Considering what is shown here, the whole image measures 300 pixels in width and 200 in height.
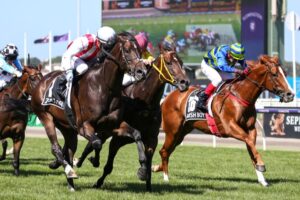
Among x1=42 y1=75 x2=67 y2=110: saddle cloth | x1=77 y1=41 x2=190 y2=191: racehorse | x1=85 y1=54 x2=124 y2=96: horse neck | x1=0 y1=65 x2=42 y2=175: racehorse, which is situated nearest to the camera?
x1=85 y1=54 x2=124 y2=96: horse neck

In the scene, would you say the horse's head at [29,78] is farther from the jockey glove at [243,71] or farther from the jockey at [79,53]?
the jockey glove at [243,71]

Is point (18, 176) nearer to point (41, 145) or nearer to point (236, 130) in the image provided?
point (236, 130)

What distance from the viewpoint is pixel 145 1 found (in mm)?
44844

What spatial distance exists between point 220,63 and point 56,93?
2715 mm

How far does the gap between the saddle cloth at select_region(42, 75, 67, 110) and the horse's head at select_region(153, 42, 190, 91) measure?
4.08ft

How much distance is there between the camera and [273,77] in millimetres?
9812

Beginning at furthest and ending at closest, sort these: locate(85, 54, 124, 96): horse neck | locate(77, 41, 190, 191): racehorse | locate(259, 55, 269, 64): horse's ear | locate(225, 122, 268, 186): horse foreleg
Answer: locate(259, 55, 269, 64): horse's ear → locate(225, 122, 268, 186): horse foreleg → locate(77, 41, 190, 191): racehorse → locate(85, 54, 124, 96): horse neck

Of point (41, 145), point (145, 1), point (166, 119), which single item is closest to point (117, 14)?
point (145, 1)

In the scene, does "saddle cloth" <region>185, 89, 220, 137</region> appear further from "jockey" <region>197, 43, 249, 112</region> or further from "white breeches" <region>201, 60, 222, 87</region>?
"white breeches" <region>201, 60, 222, 87</region>

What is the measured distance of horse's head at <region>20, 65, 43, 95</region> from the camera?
11086 mm

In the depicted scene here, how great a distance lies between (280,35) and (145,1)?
8.83 meters

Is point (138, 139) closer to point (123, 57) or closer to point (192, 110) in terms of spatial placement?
point (123, 57)

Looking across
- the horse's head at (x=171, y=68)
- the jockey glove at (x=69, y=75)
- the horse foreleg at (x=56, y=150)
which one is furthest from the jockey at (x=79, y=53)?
the horse foreleg at (x=56, y=150)

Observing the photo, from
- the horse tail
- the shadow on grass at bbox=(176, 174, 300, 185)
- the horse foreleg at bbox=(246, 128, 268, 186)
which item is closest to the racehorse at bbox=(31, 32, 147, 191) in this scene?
the horse foreleg at bbox=(246, 128, 268, 186)
